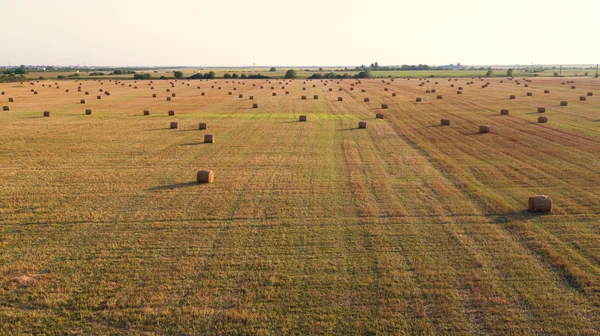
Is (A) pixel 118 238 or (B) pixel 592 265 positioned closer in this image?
(B) pixel 592 265

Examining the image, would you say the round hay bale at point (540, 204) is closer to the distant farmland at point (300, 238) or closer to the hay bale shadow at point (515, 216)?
the hay bale shadow at point (515, 216)

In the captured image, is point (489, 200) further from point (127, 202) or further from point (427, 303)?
point (127, 202)

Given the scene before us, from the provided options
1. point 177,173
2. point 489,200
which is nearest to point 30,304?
point 177,173

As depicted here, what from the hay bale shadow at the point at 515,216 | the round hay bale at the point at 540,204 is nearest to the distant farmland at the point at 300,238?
the hay bale shadow at the point at 515,216

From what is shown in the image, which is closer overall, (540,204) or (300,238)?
(300,238)

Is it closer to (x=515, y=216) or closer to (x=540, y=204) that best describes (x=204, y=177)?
(x=515, y=216)

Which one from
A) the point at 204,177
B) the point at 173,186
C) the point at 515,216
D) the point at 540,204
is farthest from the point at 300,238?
the point at 540,204

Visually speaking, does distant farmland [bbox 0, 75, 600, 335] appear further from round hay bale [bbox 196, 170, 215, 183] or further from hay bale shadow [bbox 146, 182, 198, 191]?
round hay bale [bbox 196, 170, 215, 183]

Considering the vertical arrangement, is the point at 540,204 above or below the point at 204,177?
below
